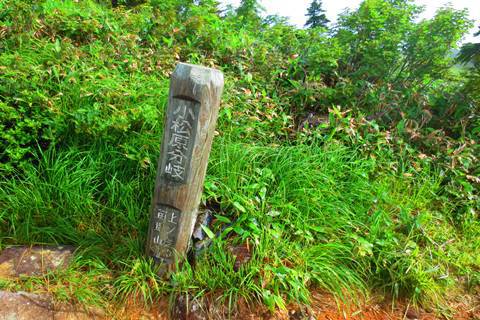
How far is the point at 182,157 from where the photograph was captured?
1.83 meters

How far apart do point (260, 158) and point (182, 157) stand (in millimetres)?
1106

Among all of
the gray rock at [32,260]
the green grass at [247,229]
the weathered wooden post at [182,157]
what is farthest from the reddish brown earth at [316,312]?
the gray rock at [32,260]

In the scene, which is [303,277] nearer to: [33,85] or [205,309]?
[205,309]

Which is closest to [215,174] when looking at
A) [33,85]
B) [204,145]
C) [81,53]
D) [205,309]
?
[204,145]

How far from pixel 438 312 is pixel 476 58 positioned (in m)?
3.20

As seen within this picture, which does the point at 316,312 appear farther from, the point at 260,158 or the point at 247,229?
the point at 260,158

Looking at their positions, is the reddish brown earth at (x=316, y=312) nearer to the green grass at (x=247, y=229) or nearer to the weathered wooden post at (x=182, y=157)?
the green grass at (x=247, y=229)

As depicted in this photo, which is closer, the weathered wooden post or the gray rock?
the weathered wooden post

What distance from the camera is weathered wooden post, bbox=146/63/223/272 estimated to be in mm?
1670

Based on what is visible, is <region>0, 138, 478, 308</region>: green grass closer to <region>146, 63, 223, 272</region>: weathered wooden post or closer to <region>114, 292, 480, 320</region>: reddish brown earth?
<region>114, 292, 480, 320</region>: reddish brown earth

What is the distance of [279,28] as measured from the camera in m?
4.55

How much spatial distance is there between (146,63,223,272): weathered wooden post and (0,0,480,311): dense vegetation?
0.23 metres

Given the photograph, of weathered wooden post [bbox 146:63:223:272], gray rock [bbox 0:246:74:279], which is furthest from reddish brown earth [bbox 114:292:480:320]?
gray rock [bbox 0:246:74:279]

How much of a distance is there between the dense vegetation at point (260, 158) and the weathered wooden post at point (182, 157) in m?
0.23
